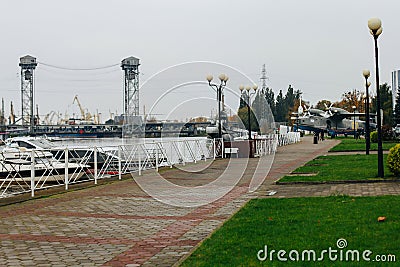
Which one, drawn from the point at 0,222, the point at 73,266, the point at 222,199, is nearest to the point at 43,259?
the point at 73,266

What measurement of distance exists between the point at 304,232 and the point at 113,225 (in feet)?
11.1

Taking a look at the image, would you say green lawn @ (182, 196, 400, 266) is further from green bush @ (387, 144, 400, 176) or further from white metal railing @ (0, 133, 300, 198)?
white metal railing @ (0, 133, 300, 198)

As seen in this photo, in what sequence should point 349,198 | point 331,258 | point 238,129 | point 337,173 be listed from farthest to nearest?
point 238,129 → point 337,173 → point 349,198 → point 331,258

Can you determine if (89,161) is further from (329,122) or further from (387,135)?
(329,122)

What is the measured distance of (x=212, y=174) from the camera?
1958 centimetres

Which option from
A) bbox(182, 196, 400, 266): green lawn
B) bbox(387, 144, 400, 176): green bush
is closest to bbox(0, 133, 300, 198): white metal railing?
bbox(182, 196, 400, 266): green lawn

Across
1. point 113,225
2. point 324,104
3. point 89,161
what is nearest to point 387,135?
point 89,161

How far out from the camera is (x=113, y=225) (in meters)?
9.20

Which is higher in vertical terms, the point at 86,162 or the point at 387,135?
the point at 387,135

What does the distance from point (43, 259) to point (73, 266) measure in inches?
22.7

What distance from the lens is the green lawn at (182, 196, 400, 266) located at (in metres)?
6.08

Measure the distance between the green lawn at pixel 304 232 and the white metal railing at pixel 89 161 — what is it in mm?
6250

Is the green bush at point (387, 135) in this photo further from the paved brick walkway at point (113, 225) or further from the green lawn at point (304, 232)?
the green lawn at point (304, 232)

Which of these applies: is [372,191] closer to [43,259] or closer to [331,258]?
[331,258]
